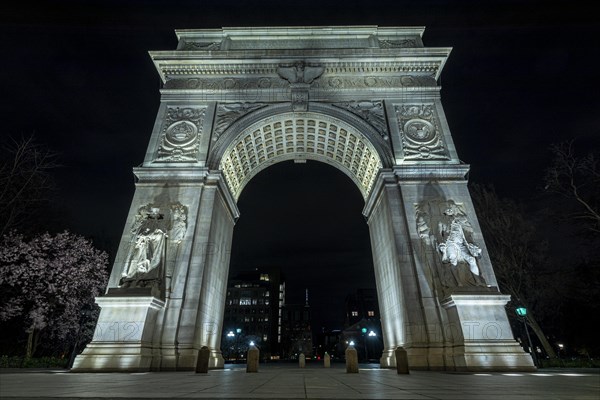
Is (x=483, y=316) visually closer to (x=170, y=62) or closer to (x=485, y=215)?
(x=485, y=215)

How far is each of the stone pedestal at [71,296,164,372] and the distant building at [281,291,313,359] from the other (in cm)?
11486

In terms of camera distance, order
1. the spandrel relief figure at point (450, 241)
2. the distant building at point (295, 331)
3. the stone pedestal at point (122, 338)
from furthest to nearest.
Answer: the distant building at point (295, 331)
the spandrel relief figure at point (450, 241)
the stone pedestal at point (122, 338)

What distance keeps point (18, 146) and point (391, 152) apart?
2088 cm

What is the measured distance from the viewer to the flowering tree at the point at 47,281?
81.7 feet

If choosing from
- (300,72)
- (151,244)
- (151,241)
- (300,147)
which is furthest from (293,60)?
(151,244)

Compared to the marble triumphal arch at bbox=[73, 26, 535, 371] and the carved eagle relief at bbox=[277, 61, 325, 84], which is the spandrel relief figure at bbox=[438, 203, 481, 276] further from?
the carved eagle relief at bbox=[277, 61, 325, 84]

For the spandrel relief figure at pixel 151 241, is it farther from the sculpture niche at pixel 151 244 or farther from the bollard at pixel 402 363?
the bollard at pixel 402 363

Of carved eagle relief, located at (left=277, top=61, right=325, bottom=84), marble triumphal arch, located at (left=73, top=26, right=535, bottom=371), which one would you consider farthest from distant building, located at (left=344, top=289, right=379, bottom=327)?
carved eagle relief, located at (left=277, top=61, right=325, bottom=84)

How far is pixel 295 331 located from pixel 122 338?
139 meters

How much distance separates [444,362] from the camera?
14633 mm

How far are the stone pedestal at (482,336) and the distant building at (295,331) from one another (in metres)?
115

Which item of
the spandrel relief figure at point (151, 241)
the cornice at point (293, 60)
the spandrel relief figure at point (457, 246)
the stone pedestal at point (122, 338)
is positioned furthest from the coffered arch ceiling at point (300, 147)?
the stone pedestal at point (122, 338)

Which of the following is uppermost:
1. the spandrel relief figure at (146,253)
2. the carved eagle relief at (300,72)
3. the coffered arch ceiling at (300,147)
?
the carved eagle relief at (300,72)

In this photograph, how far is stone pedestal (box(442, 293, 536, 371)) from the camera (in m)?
13.5
